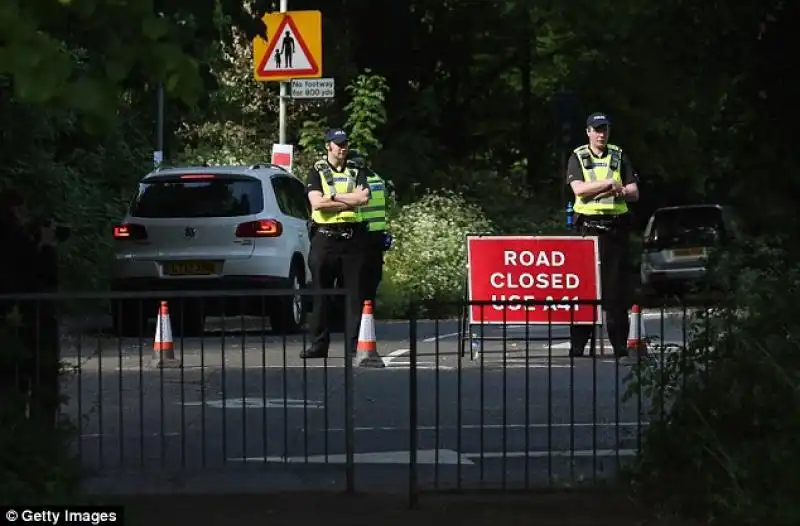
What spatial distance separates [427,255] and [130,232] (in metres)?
7.36

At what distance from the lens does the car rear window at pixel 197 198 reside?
1745 centimetres

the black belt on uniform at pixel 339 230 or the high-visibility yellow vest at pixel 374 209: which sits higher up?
the high-visibility yellow vest at pixel 374 209

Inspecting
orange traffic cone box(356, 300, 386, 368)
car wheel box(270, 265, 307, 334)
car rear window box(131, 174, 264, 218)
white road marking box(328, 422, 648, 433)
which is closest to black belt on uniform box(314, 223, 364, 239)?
orange traffic cone box(356, 300, 386, 368)

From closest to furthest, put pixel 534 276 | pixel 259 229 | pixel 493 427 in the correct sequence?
pixel 493 427, pixel 534 276, pixel 259 229

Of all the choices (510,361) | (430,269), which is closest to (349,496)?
(510,361)

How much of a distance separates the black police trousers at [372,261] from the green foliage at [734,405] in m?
6.92

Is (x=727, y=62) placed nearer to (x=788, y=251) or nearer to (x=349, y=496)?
(x=788, y=251)

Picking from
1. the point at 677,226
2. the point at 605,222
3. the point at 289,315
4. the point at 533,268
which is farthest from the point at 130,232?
the point at 677,226

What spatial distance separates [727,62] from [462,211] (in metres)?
18.9

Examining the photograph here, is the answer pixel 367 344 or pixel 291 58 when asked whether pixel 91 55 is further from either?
pixel 291 58

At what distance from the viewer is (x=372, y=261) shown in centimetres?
1442

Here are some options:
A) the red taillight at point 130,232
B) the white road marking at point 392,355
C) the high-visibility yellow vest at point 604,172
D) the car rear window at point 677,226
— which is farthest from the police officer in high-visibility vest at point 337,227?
the car rear window at point 677,226

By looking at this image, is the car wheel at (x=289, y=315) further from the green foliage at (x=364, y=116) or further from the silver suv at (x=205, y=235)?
the green foliage at (x=364, y=116)

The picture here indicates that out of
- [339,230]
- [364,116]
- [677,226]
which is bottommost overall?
[677,226]
